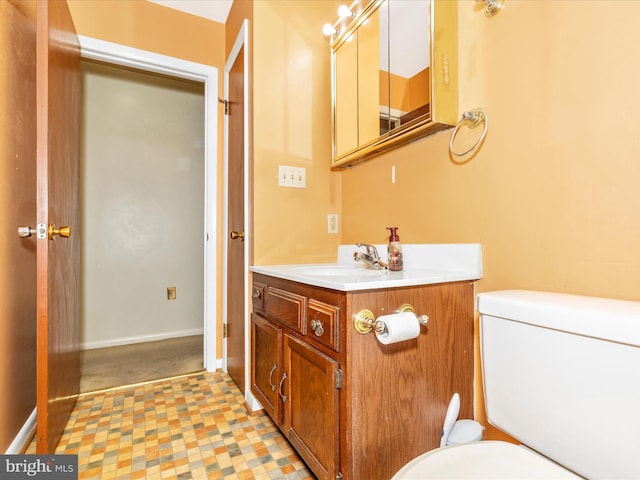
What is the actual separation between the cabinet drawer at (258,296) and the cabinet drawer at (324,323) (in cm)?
44

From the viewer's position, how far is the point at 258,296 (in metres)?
1.45

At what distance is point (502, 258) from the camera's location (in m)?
0.99

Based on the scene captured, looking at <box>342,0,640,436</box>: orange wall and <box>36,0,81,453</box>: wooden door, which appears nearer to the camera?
<box>342,0,640,436</box>: orange wall

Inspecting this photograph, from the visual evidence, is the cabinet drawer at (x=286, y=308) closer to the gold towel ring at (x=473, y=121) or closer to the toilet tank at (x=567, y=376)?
the toilet tank at (x=567, y=376)

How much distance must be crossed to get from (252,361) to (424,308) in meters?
0.94

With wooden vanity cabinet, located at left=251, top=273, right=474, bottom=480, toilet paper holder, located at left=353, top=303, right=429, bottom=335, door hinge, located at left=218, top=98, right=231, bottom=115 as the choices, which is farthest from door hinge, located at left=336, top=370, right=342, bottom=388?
door hinge, located at left=218, top=98, right=231, bottom=115

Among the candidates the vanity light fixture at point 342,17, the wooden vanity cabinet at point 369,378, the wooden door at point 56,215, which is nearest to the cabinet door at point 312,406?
the wooden vanity cabinet at point 369,378

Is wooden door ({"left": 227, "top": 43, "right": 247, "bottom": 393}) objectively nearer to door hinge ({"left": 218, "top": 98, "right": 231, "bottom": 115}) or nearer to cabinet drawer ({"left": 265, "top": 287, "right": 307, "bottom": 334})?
door hinge ({"left": 218, "top": 98, "right": 231, "bottom": 115})

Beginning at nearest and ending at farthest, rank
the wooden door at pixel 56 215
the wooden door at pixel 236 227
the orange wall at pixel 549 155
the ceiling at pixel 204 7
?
the orange wall at pixel 549 155 < the wooden door at pixel 56 215 < the wooden door at pixel 236 227 < the ceiling at pixel 204 7

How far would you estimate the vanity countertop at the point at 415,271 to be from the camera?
88 cm

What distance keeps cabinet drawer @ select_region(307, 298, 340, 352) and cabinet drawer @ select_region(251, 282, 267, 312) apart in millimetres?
439

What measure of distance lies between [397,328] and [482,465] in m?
0.31

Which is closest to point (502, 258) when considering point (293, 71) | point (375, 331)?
point (375, 331)

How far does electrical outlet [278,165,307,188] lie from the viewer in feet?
5.32
